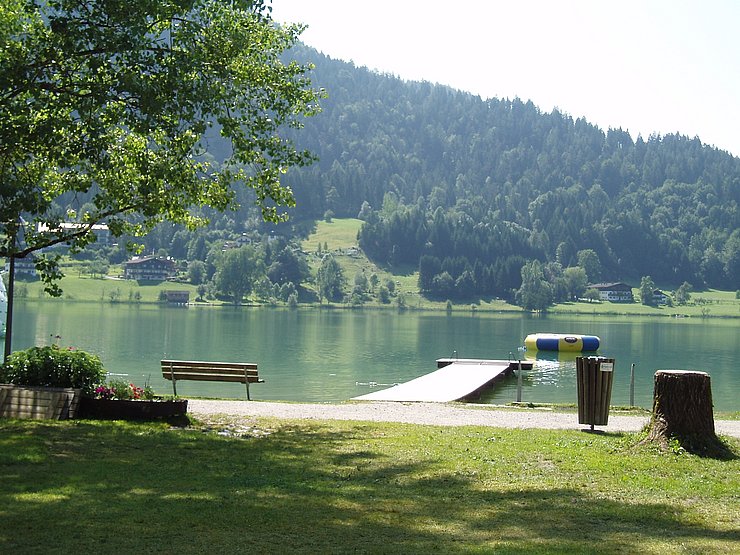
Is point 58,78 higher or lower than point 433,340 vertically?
higher

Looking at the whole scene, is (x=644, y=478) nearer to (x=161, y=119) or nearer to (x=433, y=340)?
(x=161, y=119)

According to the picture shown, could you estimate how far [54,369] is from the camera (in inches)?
616

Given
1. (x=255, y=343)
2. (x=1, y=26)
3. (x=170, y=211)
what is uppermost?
(x=1, y=26)

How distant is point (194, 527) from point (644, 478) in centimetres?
579

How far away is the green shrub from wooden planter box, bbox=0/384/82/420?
429mm

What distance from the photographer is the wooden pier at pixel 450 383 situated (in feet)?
98.5

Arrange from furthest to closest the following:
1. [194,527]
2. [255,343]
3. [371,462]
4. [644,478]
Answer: [255,343], [371,462], [644,478], [194,527]

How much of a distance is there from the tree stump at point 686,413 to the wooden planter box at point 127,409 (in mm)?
7702

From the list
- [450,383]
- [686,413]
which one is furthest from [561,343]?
[686,413]

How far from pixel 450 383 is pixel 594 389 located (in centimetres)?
2016

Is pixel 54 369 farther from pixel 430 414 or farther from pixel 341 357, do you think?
pixel 341 357

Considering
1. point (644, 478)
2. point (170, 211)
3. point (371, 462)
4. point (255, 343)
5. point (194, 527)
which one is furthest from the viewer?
point (255, 343)

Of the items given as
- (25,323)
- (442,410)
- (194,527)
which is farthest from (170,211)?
(25,323)

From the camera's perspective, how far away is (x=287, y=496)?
9.78 m
